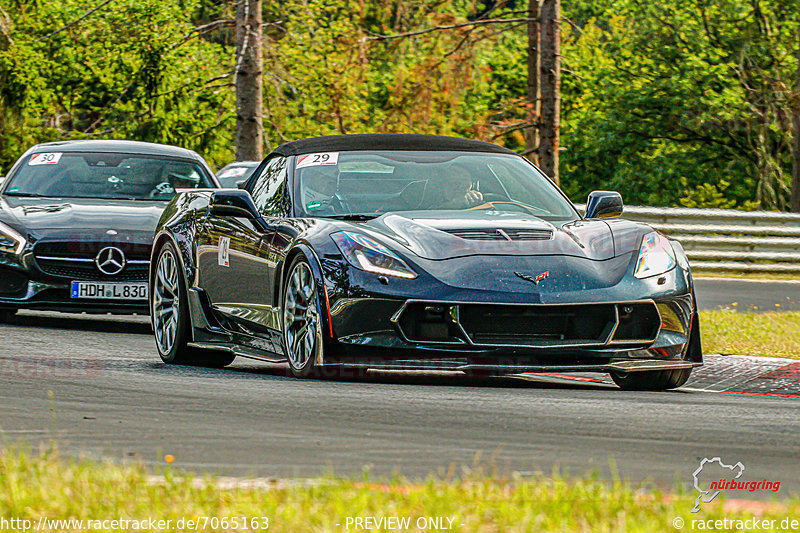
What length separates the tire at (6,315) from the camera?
38.1 ft

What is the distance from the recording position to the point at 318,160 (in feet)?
27.3

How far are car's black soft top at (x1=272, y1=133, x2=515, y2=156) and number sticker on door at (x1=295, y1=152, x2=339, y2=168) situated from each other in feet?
0.25

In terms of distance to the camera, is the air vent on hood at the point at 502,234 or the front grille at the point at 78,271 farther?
the front grille at the point at 78,271

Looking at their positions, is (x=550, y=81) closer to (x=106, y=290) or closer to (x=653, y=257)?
(x=106, y=290)

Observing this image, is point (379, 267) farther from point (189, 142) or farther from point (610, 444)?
point (189, 142)

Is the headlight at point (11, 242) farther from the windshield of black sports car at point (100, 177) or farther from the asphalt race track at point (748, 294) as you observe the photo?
the asphalt race track at point (748, 294)

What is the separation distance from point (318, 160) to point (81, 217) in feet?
11.6

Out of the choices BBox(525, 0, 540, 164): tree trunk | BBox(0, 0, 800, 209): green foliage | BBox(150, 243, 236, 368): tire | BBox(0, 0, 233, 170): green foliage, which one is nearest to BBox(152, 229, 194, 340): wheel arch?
BBox(150, 243, 236, 368): tire

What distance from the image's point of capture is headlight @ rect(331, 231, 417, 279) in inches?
275

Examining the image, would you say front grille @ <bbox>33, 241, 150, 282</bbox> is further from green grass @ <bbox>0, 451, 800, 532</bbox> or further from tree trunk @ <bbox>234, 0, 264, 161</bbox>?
tree trunk @ <bbox>234, 0, 264, 161</bbox>

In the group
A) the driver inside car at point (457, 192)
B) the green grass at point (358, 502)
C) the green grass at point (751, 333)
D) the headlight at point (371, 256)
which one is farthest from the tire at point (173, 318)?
the green grass at point (358, 502)

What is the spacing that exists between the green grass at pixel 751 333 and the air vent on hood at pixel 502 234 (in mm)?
2712

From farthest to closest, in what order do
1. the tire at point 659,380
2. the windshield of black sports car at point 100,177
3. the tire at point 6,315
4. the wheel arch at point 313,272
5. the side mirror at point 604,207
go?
the windshield of black sports car at point 100,177
the tire at point 6,315
the side mirror at point 604,207
the tire at point 659,380
the wheel arch at point 313,272

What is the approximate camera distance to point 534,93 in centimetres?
2694
